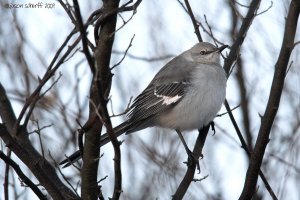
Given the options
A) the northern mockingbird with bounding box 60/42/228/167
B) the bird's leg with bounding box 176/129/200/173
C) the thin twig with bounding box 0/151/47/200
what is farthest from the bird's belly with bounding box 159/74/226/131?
the thin twig with bounding box 0/151/47/200

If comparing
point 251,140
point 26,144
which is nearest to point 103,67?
point 26,144

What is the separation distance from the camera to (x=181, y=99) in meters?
4.91

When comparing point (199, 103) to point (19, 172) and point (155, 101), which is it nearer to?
point (155, 101)

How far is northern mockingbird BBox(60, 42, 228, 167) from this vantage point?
4.74 m

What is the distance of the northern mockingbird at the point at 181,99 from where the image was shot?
15.6 feet

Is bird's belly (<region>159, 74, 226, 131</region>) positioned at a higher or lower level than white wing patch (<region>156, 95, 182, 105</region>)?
lower

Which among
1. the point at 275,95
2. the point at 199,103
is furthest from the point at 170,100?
the point at 275,95

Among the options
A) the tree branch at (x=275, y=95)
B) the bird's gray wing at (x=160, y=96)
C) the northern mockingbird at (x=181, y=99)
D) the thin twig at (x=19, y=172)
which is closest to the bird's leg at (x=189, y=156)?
the northern mockingbird at (x=181, y=99)

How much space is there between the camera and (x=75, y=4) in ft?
→ 7.14

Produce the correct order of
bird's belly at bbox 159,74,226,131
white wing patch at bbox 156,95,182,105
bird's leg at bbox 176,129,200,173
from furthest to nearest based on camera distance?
white wing patch at bbox 156,95,182,105 → bird's belly at bbox 159,74,226,131 → bird's leg at bbox 176,129,200,173

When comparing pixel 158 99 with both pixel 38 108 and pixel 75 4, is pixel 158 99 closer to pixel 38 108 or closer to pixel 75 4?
pixel 38 108

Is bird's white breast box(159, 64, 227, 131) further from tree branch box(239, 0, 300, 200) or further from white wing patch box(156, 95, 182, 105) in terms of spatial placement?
tree branch box(239, 0, 300, 200)

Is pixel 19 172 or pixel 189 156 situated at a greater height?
pixel 189 156

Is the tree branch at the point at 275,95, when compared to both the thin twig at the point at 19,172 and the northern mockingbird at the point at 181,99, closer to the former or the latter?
the thin twig at the point at 19,172
